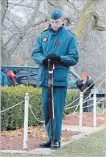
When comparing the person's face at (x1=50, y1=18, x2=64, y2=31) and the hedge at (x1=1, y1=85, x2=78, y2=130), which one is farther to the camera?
the hedge at (x1=1, y1=85, x2=78, y2=130)

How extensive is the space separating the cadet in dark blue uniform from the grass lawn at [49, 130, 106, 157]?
0.28 m

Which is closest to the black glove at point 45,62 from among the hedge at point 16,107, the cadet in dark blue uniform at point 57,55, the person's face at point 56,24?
the cadet in dark blue uniform at point 57,55

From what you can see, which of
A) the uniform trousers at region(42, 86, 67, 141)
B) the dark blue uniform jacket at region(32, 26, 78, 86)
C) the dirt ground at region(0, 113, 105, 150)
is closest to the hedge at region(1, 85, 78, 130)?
the dirt ground at region(0, 113, 105, 150)

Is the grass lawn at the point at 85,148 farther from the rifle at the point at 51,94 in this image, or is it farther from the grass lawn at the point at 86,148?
the rifle at the point at 51,94

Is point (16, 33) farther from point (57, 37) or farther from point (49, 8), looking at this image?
point (57, 37)

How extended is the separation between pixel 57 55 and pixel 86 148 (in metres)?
1.55

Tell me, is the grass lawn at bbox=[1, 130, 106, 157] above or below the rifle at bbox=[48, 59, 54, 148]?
below

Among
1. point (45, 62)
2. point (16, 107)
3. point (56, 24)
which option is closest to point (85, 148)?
point (45, 62)

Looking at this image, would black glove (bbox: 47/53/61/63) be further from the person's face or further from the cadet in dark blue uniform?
the person's face

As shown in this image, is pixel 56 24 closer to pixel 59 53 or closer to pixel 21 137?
pixel 59 53

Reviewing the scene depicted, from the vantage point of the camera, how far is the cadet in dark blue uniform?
714 centimetres

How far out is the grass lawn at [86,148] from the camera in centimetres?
702

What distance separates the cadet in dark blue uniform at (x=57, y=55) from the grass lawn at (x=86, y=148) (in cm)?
28

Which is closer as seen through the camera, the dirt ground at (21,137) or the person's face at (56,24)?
the person's face at (56,24)
